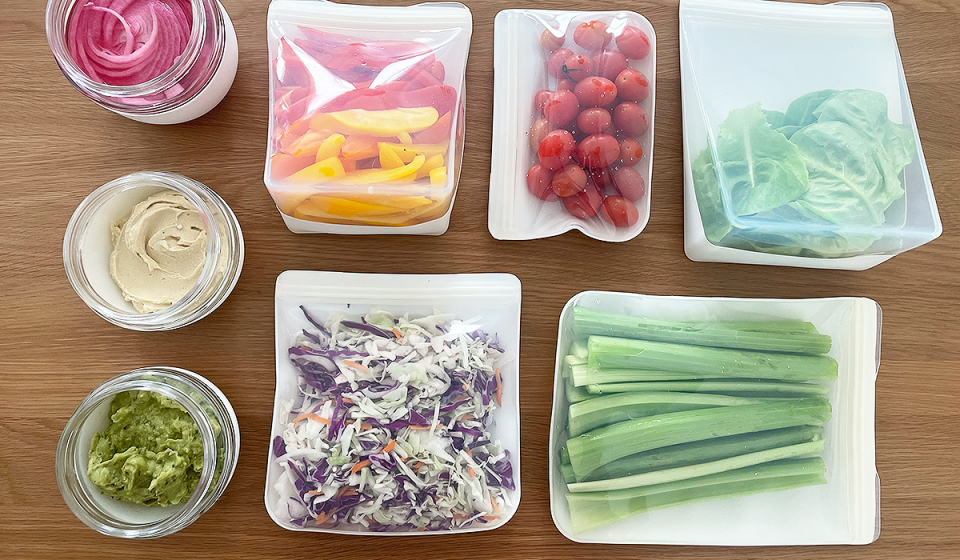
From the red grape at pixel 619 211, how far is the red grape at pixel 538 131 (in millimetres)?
141

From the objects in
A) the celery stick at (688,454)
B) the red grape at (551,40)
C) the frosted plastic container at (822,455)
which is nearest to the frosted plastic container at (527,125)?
the red grape at (551,40)

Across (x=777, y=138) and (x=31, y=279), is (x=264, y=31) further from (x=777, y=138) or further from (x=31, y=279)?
(x=777, y=138)

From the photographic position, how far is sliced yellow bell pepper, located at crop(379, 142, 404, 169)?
2.77 feet

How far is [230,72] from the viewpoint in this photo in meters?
0.98

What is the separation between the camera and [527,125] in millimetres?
991

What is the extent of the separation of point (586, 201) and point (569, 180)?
5 centimetres

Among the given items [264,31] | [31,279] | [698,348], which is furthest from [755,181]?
[31,279]

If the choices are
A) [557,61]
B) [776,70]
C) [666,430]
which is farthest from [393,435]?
[776,70]

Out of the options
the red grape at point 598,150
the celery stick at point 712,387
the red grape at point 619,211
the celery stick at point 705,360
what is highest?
the red grape at point 598,150

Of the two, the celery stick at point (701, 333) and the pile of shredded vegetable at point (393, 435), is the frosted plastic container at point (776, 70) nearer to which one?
the celery stick at point (701, 333)

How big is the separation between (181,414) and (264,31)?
0.63 meters

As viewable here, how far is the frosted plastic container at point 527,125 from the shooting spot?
0.98 meters

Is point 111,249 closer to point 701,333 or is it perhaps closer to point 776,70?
point 701,333

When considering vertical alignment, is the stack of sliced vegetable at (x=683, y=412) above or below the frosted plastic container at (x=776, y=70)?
below
